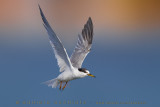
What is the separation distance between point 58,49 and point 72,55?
4.28 ft

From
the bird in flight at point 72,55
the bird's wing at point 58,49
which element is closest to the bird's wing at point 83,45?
the bird in flight at point 72,55

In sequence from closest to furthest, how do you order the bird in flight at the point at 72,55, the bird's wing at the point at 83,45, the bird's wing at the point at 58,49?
the bird's wing at the point at 58,49, the bird in flight at the point at 72,55, the bird's wing at the point at 83,45

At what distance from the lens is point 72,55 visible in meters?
7.54

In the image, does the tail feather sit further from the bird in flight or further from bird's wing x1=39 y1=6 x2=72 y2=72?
bird's wing x1=39 y1=6 x2=72 y2=72

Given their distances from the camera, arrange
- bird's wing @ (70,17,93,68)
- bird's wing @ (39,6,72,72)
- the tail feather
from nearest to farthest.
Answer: bird's wing @ (39,6,72,72)
the tail feather
bird's wing @ (70,17,93,68)

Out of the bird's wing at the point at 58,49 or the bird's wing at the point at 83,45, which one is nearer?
the bird's wing at the point at 58,49

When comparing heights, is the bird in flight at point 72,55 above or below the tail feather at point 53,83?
above

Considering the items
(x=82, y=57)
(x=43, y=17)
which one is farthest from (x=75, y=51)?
(x=43, y=17)

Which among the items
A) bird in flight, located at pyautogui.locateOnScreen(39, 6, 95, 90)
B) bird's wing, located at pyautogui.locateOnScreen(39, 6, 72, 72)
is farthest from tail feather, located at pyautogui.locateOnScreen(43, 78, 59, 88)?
bird's wing, located at pyautogui.locateOnScreen(39, 6, 72, 72)

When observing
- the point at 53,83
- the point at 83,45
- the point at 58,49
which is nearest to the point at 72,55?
the point at 83,45

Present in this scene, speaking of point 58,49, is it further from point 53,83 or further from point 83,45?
point 83,45

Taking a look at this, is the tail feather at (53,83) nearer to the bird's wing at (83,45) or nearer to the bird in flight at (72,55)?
the bird in flight at (72,55)

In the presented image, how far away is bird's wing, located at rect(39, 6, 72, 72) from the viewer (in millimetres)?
5742

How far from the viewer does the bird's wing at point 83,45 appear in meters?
7.39
